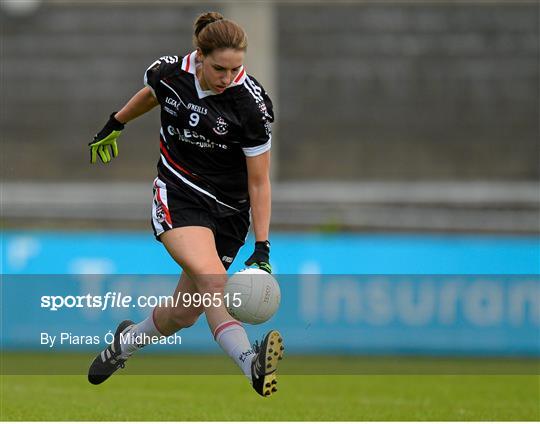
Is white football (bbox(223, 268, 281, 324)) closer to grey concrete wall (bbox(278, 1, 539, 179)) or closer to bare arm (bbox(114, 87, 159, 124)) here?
bare arm (bbox(114, 87, 159, 124))

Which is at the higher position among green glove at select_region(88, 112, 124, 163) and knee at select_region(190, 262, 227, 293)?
green glove at select_region(88, 112, 124, 163)

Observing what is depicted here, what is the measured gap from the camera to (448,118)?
19.4 meters

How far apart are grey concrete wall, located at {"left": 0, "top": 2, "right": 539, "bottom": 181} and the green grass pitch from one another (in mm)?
7366

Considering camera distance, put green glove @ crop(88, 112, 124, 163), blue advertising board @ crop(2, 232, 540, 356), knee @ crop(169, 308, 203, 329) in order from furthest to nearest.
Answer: blue advertising board @ crop(2, 232, 540, 356) < green glove @ crop(88, 112, 124, 163) < knee @ crop(169, 308, 203, 329)

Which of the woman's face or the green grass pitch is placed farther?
the green grass pitch

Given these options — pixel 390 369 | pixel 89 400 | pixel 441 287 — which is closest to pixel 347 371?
pixel 390 369

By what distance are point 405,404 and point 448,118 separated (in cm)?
1089

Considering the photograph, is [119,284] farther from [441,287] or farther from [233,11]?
[233,11]

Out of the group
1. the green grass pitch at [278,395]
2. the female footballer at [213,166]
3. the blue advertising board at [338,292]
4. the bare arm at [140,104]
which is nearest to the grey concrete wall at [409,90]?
the blue advertising board at [338,292]

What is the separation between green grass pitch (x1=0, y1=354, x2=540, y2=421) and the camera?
820cm

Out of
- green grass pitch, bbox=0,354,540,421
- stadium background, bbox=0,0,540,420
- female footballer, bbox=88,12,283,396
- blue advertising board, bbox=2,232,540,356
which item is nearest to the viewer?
female footballer, bbox=88,12,283,396

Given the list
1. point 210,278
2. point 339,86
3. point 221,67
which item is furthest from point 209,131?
point 339,86

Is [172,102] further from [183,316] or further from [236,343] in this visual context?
[236,343]

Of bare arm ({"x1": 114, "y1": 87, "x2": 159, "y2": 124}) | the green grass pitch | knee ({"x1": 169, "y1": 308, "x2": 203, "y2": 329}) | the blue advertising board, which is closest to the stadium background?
the blue advertising board
